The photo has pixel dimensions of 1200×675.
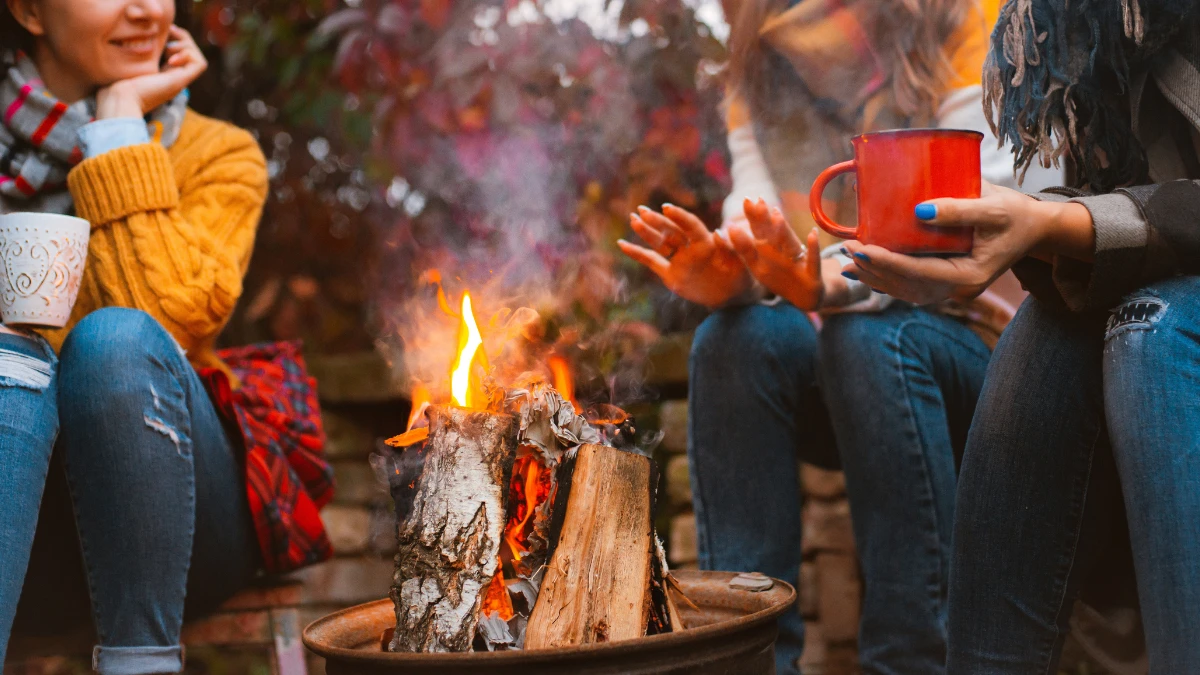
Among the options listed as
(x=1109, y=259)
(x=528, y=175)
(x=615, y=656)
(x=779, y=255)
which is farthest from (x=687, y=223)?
(x=528, y=175)

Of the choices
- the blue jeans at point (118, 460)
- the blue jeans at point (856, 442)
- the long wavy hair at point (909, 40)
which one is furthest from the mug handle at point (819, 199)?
the blue jeans at point (118, 460)

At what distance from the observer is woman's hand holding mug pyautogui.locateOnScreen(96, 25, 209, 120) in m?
1.92

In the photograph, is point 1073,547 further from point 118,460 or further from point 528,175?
point 528,175

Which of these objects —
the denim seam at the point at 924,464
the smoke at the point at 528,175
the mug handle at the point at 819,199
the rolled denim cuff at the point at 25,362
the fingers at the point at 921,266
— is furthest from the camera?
the smoke at the point at 528,175

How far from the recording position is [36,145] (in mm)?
1907

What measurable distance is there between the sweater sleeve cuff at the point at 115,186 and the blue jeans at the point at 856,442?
1.01 metres

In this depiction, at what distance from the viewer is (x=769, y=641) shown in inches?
45.7

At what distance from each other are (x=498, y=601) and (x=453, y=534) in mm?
135

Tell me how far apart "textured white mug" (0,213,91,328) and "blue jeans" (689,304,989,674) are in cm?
102

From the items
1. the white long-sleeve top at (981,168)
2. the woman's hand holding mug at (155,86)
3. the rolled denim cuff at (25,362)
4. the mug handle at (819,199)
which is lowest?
the rolled denim cuff at (25,362)

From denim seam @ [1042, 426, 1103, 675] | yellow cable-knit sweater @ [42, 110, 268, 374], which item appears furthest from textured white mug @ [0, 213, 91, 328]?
denim seam @ [1042, 426, 1103, 675]

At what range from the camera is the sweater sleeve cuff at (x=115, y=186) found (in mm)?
1795

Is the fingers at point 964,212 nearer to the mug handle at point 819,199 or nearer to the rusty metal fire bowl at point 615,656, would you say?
the mug handle at point 819,199

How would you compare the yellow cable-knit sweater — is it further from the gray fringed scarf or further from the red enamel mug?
the gray fringed scarf
